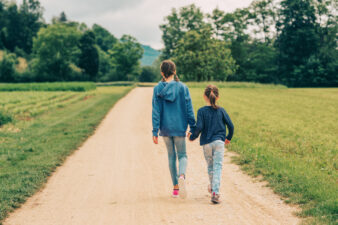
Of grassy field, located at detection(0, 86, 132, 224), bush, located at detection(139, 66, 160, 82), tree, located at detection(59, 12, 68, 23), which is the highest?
tree, located at detection(59, 12, 68, 23)

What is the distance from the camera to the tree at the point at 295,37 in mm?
62750

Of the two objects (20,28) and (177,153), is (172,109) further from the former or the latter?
(20,28)

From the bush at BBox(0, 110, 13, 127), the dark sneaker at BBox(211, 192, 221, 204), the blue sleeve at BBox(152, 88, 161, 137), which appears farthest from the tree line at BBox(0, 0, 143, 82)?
the dark sneaker at BBox(211, 192, 221, 204)

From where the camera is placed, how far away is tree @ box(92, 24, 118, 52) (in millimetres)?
107438

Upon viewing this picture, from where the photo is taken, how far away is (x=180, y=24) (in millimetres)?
71500

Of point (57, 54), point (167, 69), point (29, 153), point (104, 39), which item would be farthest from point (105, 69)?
point (167, 69)

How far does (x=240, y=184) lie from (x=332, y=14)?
67.7 meters

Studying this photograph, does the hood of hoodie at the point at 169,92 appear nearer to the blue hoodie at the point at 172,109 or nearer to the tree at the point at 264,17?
the blue hoodie at the point at 172,109

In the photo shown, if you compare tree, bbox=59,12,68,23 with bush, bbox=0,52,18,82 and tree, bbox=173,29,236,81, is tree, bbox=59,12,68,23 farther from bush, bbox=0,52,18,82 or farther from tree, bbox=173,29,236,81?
tree, bbox=173,29,236,81

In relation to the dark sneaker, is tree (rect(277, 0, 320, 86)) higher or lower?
higher

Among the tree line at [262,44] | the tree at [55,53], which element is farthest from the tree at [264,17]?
the tree at [55,53]

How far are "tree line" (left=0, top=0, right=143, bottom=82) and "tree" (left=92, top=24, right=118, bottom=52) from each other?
1784 centimetres

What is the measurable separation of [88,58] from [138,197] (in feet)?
239

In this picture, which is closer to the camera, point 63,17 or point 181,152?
point 181,152
